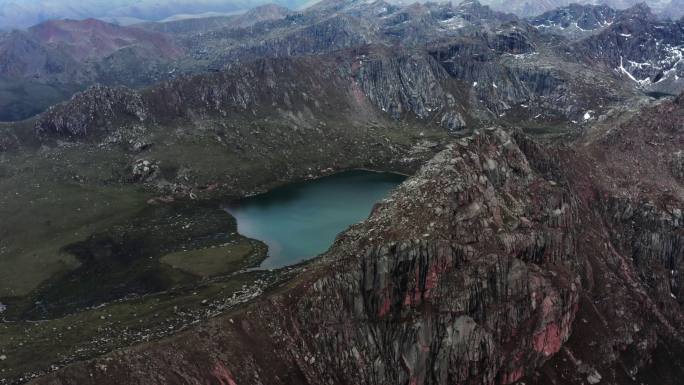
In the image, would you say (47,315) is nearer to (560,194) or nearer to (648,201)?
(560,194)

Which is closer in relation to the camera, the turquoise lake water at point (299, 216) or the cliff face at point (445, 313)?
the cliff face at point (445, 313)

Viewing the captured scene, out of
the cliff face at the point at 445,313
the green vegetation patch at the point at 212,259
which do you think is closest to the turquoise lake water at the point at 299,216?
the green vegetation patch at the point at 212,259

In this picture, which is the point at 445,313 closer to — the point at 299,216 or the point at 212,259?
the point at 212,259

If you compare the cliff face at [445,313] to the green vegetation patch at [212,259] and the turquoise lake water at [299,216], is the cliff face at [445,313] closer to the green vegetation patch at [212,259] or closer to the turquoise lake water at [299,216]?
the green vegetation patch at [212,259]

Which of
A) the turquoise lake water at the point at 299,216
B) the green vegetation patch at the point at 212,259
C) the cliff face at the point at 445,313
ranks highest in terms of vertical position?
the cliff face at the point at 445,313

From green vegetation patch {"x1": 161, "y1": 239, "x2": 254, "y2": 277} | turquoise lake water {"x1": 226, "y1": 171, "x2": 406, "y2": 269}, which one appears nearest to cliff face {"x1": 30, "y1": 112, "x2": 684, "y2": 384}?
green vegetation patch {"x1": 161, "y1": 239, "x2": 254, "y2": 277}

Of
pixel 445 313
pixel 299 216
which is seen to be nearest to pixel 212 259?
pixel 299 216

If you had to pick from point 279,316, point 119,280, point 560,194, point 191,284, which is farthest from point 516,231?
point 119,280
